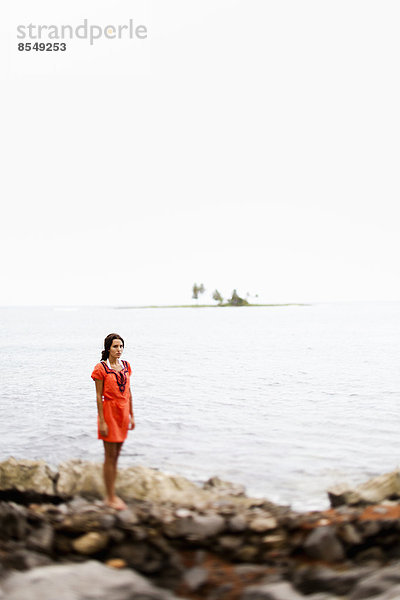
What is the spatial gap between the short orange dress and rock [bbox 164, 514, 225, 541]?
156cm

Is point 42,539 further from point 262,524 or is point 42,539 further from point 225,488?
point 225,488

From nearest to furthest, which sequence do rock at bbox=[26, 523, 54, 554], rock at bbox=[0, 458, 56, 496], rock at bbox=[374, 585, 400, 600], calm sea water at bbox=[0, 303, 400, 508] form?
rock at bbox=[374, 585, 400, 600] → rock at bbox=[26, 523, 54, 554] → rock at bbox=[0, 458, 56, 496] → calm sea water at bbox=[0, 303, 400, 508]

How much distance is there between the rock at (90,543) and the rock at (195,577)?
119cm

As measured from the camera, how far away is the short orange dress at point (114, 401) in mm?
7613

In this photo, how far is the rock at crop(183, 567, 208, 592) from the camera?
550 centimetres

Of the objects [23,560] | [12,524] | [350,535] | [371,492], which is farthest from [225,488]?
[23,560]

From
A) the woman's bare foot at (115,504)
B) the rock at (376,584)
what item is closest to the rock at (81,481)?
the woman's bare foot at (115,504)

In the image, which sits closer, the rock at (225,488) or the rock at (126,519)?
the rock at (126,519)

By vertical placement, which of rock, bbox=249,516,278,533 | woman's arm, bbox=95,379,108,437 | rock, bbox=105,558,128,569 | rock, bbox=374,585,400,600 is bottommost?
rock, bbox=105,558,128,569

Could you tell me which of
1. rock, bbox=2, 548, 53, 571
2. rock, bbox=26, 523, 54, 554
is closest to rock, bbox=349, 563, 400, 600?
rock, bbox=2, 548, 53, 571

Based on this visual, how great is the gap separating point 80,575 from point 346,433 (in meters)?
13.3

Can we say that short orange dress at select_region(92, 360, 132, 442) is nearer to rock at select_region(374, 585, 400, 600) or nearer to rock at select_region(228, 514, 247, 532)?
rock at select_region(228, 514, 247, 532)

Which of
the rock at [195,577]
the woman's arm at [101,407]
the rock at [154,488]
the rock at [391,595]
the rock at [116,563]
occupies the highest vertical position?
the woman's arm at [101,407]

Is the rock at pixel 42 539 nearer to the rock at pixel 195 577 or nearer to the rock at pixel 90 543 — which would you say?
the rock at pixel 90 543
